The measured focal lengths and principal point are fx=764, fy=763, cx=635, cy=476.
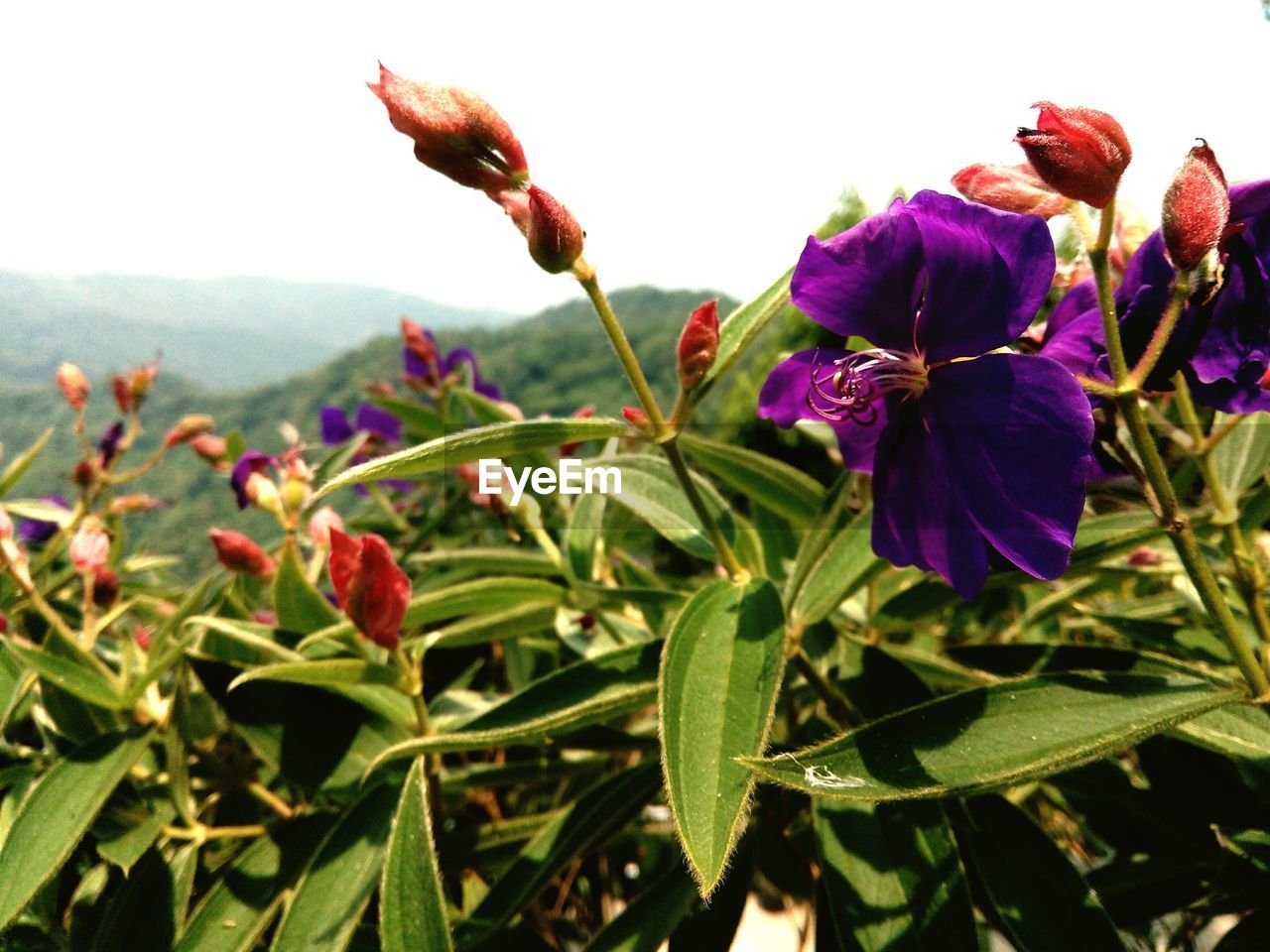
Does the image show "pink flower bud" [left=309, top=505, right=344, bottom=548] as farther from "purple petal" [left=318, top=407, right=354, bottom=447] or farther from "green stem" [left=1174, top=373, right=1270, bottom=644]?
"purple petal" [left=318, top=407, right=354, bottom=447]

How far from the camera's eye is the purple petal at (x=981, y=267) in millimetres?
454

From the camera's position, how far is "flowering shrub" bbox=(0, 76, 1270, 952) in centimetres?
46

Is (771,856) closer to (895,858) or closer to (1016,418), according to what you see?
(895,858)

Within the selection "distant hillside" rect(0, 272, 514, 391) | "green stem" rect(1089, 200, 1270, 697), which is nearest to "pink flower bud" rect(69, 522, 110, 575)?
"green stem" rect(1089, 200, 1270, 697)

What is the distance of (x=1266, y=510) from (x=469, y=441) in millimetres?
701

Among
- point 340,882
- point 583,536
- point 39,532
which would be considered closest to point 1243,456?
point 583,536

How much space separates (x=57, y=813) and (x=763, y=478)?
2.40 ft

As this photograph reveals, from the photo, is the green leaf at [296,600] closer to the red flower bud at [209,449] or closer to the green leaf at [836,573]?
the green leaf at [836,573]

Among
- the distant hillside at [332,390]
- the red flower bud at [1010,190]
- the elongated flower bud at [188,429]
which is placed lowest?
the distant hillside at [332,390]

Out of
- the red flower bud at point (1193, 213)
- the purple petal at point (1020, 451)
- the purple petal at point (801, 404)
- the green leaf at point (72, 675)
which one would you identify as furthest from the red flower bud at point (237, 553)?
the red flower bud at point (1193, 213)

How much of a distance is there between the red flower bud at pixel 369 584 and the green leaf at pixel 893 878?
382mm

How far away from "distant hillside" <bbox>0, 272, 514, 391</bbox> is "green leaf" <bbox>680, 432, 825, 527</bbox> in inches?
2091

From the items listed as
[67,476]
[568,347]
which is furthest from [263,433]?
[67,476]

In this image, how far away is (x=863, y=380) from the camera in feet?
1.73
